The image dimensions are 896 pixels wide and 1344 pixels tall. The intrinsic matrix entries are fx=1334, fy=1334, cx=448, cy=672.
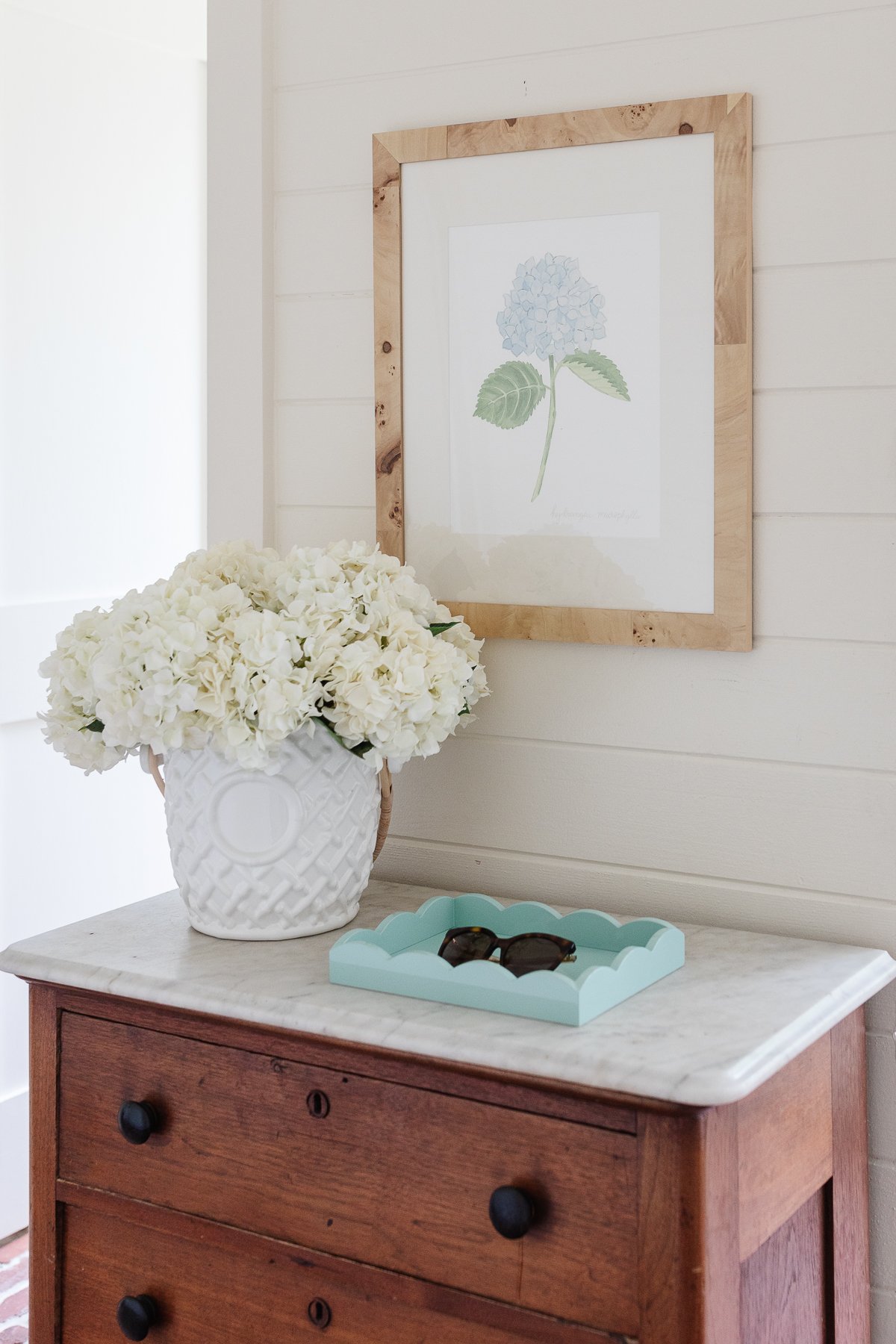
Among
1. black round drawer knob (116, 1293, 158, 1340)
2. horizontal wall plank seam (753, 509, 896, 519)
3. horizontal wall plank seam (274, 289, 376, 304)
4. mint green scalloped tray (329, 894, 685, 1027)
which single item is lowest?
black round drawer knob (116, 1293, 158, 1340)

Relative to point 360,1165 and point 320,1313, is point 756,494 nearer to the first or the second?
point 360,1165

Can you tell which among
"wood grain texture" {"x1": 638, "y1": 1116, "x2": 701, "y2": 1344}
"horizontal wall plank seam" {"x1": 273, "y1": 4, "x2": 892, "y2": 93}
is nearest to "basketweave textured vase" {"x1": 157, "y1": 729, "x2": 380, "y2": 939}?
"wood grain texture" {"x1": 638, "y1": 1116, "x2": 701, "y2": 1344}

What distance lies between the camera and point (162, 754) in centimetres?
135

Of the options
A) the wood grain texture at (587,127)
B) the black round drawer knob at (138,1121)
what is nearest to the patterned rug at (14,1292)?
the black round drawer knob at (138,1121)

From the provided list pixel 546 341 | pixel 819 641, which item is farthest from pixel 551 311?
pixel 819 641

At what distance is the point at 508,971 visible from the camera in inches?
46.4

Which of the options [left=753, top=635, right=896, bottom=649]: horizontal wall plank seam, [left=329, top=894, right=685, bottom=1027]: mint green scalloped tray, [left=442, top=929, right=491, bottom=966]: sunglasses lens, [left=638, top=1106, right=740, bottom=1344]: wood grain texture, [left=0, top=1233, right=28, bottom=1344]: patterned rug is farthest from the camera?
[left=0, top=1233, right=28, bottom=1344]: patterned rug

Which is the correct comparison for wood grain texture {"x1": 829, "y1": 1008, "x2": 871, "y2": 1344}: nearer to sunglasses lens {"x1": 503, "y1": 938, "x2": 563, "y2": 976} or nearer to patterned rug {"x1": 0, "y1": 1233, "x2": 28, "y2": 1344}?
sunglasses lens {"x1": 503, "y1": 938, "x2": 563, "y2": 976}

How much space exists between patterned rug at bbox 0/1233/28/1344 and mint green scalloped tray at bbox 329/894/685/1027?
3.74 ft

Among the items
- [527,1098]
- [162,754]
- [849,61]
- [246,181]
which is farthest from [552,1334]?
[246,181]

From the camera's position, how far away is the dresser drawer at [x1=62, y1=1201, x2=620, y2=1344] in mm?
1146

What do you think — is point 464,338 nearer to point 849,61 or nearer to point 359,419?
point 359,419

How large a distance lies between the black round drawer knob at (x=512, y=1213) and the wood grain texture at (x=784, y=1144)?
176 mm

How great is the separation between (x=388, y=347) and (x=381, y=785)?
1.71 feet
